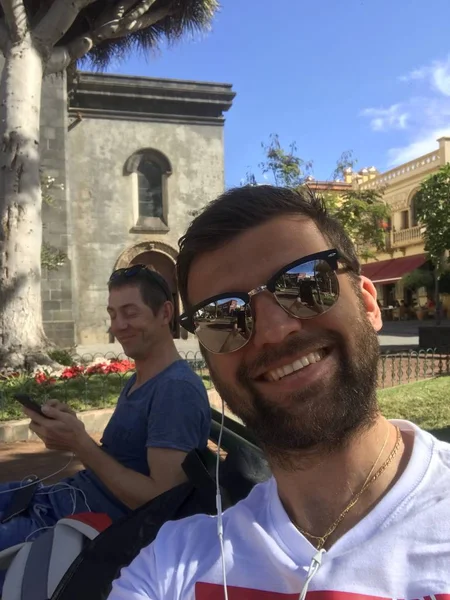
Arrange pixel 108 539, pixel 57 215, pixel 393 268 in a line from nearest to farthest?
pixel 108 539 → pixel 57 215 → pixel 393 268

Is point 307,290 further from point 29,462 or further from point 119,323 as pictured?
point 29,462

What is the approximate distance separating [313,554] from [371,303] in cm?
60

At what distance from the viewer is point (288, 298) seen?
132cm

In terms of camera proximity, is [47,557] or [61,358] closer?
[47,557]

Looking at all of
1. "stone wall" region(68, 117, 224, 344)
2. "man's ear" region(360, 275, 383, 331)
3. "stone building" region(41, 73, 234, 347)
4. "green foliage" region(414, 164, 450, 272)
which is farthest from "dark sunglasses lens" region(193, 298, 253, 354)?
"stone wall" region(68, 117, 224, 344)

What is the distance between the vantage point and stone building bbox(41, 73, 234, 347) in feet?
64.1

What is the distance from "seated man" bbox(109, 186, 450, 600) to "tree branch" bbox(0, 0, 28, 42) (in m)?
9.44

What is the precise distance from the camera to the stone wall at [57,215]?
651 inches

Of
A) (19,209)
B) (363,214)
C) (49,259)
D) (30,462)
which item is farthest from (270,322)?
(363,214)

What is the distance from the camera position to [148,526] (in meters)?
1.60

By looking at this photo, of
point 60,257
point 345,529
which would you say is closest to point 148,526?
point 345,529

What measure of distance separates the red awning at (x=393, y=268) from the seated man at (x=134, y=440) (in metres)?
27.3

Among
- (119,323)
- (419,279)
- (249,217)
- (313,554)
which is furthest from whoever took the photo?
(419,279)

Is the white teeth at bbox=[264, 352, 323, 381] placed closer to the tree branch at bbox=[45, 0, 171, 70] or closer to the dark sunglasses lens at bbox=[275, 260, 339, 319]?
the dark sunglasses lens at bbox=[275, 260, 339, 319]
